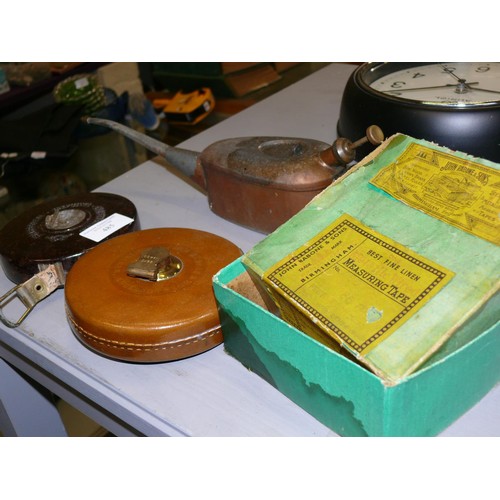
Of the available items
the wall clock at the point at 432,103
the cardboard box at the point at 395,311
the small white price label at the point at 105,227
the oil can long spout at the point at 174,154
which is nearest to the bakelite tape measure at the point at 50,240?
the small white price label at the point at 105,227

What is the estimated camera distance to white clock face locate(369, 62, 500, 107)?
3.18ft

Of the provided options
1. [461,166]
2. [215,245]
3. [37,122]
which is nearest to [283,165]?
[215,245]

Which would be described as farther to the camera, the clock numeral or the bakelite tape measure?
the clock numeral

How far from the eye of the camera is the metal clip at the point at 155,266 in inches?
31.7

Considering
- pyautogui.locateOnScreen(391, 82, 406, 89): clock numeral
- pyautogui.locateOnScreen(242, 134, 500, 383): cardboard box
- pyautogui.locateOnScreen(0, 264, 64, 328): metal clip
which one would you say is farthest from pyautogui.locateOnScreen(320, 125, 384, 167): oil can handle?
pyautogui.locateOnScreen(0, 264, 64, 328): metal clip

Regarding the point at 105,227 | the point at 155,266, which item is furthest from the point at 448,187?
the point at 105,227

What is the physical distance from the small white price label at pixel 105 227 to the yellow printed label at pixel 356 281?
1.16ft

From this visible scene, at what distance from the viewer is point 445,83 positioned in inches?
41.5

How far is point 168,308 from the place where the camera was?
764 mm

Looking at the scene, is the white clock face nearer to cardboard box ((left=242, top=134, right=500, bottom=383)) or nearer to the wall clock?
the wall clock

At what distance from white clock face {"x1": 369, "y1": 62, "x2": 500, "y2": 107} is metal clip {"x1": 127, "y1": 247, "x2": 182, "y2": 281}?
17.1 inches

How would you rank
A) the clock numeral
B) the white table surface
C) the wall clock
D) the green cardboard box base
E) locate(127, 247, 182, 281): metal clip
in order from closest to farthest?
the green cardboard box base < the white table surface < locate(127, 247, 182, 281): metal clip < the wall clock < the clock numeral

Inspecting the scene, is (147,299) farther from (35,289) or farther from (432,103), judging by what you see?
(432,103)

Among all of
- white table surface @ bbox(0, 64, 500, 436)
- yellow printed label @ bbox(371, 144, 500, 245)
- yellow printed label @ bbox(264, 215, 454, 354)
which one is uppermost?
yellow printed label @ bbox(371, 144, 500, 245)
